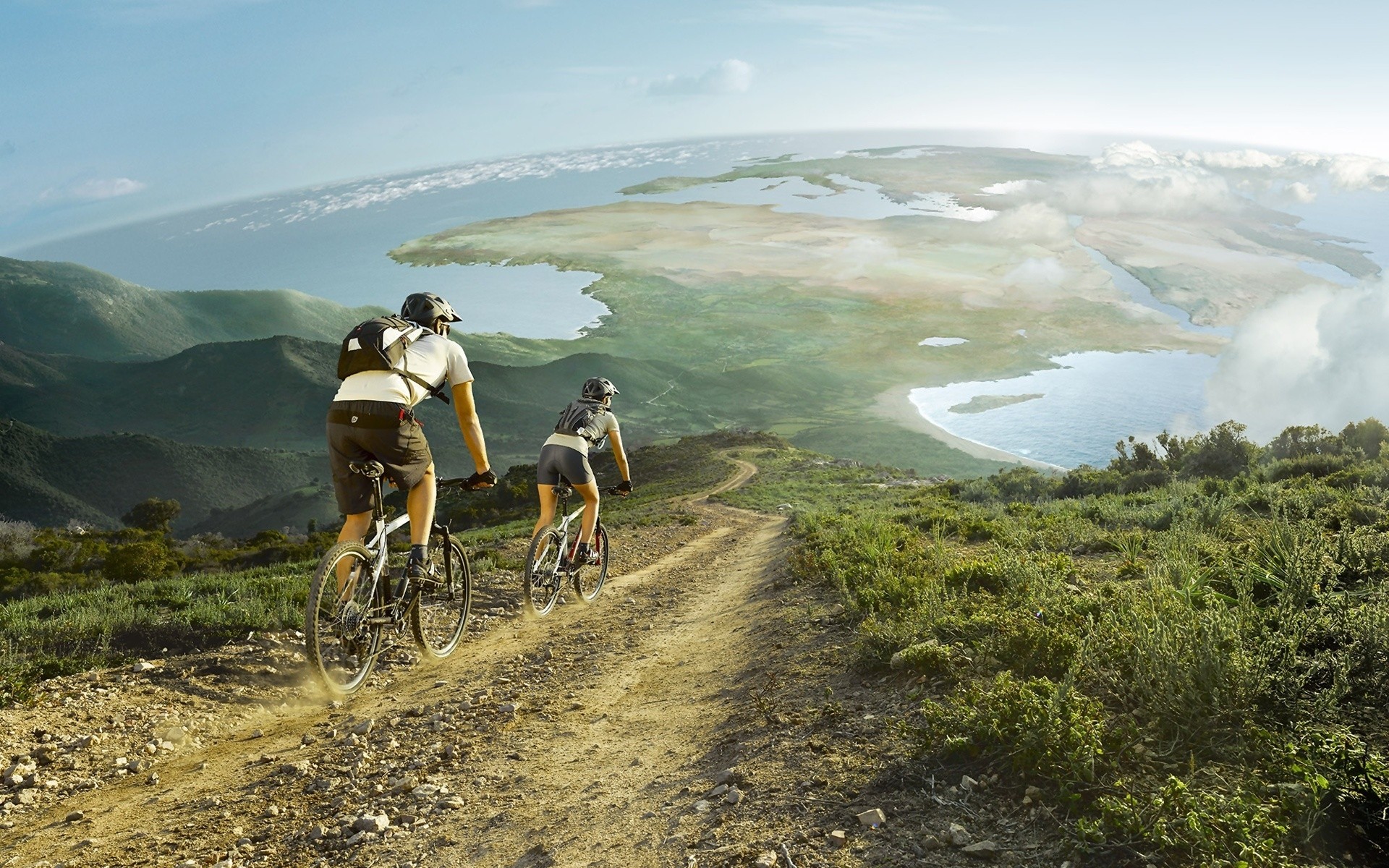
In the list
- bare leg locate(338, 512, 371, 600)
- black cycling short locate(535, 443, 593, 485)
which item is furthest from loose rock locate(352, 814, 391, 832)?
black cycling short locate(535, 443, 593, 485)

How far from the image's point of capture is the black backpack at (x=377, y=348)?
5703mm

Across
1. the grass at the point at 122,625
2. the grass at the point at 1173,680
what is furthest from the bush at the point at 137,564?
the grass at the point at 1173,680

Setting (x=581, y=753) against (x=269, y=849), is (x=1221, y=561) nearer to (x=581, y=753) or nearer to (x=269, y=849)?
(x=581, y=753)

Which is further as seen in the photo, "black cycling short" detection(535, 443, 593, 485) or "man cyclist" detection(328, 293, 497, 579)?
"black cycling short" detection(535, 443, 593, 485)

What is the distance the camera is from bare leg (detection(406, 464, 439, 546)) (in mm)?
6473

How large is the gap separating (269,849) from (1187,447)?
2798 centimetres

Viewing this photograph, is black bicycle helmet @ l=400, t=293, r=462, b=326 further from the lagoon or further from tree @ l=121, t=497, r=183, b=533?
the lagoon

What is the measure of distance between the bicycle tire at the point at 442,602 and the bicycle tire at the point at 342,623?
0.66 meters

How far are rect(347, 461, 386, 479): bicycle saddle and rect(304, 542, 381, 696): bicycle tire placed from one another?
0.54 metres

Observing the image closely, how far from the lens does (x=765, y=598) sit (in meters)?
9.72

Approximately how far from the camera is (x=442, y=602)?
7500 millimetres

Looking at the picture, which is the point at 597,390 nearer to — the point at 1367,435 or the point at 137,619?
the point at 137,619

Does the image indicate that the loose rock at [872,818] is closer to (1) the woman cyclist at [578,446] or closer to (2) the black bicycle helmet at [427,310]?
(2) the black bicycle helmet at [427,310]

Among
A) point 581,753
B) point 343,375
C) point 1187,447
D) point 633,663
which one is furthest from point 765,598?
point 1187,447
